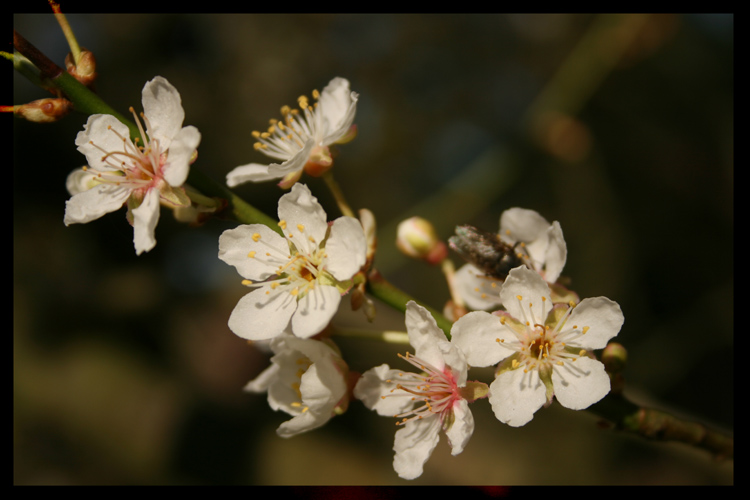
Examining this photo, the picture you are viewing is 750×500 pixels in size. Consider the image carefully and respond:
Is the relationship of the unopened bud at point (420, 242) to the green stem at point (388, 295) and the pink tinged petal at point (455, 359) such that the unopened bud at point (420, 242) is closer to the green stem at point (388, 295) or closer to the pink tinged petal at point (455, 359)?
the green stem at point (388, 295)

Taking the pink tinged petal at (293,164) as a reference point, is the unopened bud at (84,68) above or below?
above

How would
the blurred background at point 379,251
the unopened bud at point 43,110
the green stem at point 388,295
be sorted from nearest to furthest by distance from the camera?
the unopened bud at point 43,110 < the green stem at point 388,295 < the blurred background at point 379,251

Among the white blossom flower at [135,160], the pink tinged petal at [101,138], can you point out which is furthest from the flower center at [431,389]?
the pink tinged petal at [101,138]

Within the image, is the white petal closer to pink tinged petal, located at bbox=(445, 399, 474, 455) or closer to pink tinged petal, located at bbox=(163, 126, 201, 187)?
pink tinged petal, located at bbox=(445, 399, 474, 455)

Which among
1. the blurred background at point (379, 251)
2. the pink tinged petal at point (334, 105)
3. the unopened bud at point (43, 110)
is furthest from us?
the blurred background at point (379, 251)

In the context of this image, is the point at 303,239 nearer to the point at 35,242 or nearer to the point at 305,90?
the point at 35,242

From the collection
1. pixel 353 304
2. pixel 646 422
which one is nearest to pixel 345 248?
pixel 353 304

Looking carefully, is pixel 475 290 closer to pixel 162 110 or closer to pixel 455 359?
pixel 455 359

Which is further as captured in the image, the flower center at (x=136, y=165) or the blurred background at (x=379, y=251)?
the blurred background at (x=379, y=251)
